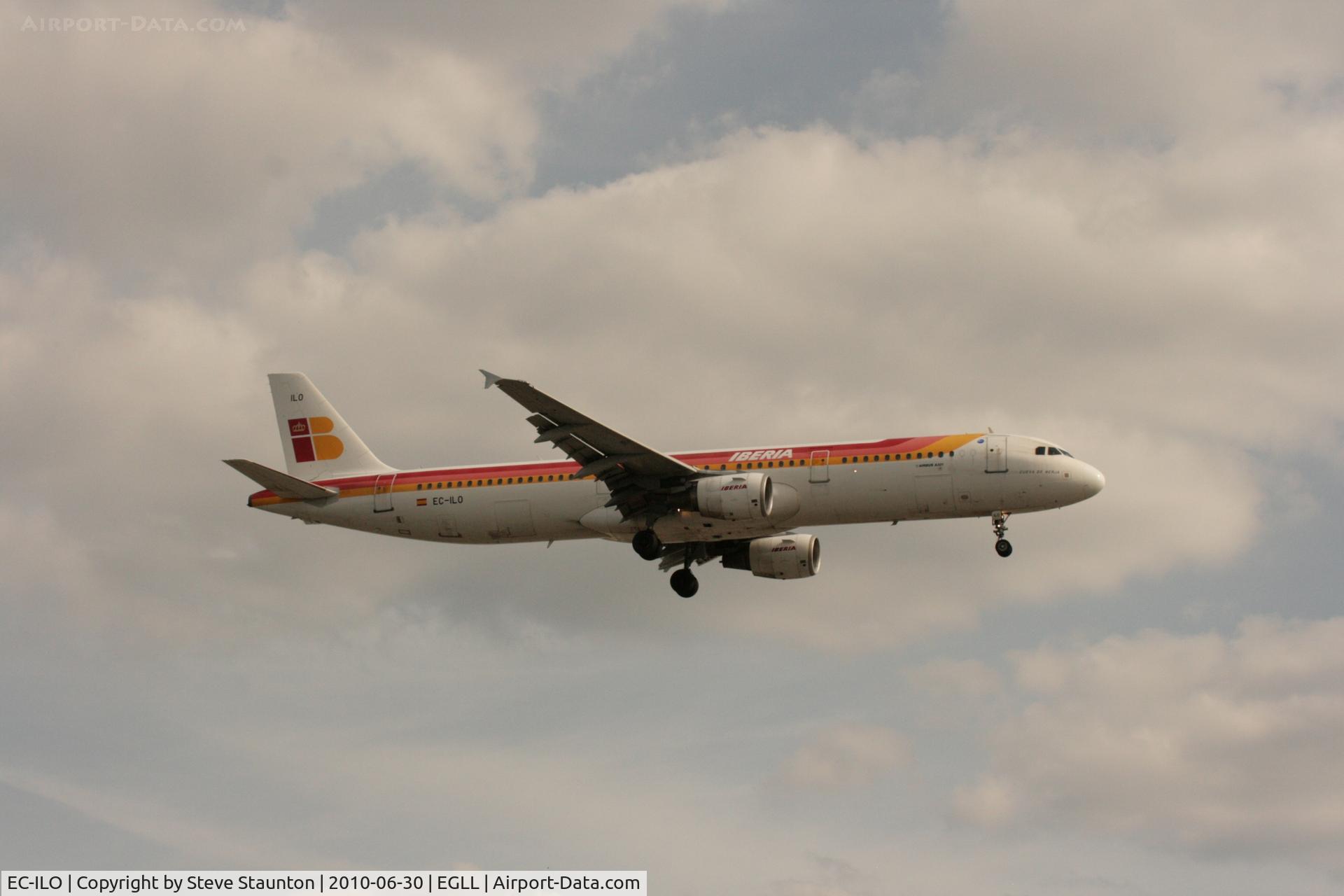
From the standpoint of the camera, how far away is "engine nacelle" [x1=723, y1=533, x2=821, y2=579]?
5303cm

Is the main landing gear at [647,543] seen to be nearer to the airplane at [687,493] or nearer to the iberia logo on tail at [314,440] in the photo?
the airplane at [687,493]

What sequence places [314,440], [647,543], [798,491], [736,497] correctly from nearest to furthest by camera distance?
1. [736,497]
2. [798,491]
3. [647,543]
4. [314,440]

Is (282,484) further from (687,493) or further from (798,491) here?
(798,491)

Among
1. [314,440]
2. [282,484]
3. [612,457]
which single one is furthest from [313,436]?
[612,457]

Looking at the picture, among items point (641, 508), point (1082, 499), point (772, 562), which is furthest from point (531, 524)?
point (1082, 499)

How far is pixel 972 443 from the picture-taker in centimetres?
4753

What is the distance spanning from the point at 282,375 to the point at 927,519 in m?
27.1

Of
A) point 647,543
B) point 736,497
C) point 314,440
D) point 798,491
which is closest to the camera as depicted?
point 736,497

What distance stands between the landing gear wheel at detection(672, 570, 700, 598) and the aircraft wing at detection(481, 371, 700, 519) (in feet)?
19.5

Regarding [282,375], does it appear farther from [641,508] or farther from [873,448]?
[873,448]

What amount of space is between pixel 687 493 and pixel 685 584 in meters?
7.39

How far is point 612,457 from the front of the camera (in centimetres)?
4744

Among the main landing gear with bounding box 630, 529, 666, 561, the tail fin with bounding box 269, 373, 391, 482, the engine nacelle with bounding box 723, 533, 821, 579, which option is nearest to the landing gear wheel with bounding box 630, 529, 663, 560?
the main landing gear with bounding box 630, 529, 666, 561

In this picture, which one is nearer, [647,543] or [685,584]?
[647,543]
